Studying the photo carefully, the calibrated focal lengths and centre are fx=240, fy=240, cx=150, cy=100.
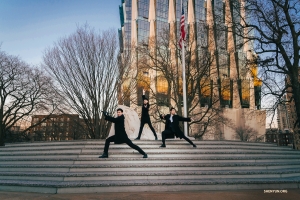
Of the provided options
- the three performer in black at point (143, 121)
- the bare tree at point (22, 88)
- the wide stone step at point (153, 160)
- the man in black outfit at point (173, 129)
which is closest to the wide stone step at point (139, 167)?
the wide stone step at point (153, 160)

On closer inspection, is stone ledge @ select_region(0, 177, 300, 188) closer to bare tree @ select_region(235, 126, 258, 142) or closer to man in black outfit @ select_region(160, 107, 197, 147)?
man in black outfit @ select_region(160, 107, 197, 147)

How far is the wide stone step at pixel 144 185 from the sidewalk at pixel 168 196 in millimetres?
303

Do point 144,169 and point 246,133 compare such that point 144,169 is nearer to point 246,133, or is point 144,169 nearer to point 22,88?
point 22,88

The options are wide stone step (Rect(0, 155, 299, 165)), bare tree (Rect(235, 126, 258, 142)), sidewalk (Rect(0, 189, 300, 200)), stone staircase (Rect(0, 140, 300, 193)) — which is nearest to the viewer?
sidewalk (Rect(0, 189, 300, 200))

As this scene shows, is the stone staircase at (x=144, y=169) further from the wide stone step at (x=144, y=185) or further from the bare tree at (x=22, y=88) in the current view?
the bare tree at (x=22, y=88)

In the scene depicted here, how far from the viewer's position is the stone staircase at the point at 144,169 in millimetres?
7078

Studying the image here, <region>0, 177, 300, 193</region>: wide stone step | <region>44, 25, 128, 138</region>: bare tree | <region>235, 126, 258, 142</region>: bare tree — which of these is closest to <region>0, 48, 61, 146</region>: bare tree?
<region>44, 25, 128, 138</region>: bare tree

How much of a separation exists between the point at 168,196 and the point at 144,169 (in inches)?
83.8

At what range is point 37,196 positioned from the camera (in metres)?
6.29

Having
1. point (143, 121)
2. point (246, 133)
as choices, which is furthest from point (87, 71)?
point (246, 133)

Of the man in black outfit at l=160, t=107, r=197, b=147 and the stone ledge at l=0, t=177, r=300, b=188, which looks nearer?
the stone ledge at l=0, t=177, r=300, b=188

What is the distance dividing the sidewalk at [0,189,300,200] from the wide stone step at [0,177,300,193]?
303 mm

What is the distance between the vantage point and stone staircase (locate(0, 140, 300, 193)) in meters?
7.08

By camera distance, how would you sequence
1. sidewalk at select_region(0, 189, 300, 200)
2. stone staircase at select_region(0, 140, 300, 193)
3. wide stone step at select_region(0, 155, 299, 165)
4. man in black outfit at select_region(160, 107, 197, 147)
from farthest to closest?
man in black outfit at select_region(160, 107, 197, 147) < wide stone step at select_region(0, 155, 299, 165) < stone staircase at select_region(0, 140, 300, 193) < sidewalk at select_region(0, 189, 300, 200)
